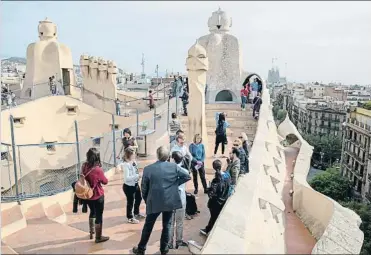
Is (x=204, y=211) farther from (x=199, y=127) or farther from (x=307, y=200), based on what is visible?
(x=199, y=127)

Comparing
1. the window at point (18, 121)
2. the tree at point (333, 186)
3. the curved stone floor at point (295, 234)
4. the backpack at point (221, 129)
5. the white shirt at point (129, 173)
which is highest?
the backpack at point (221, 129)

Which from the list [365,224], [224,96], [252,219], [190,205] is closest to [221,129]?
[190,205]

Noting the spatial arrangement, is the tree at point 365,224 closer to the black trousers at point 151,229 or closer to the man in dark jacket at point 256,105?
the man in dark jacket at point 256,105

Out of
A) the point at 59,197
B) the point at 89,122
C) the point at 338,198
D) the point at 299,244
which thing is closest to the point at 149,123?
the point at 89,122

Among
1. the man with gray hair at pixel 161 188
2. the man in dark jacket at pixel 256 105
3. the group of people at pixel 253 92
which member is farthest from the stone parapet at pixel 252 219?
the group of people at pixel 253 92

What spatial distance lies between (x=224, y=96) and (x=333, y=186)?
20.8 metres

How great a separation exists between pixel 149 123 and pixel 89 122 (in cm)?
529

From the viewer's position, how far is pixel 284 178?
8.31 m

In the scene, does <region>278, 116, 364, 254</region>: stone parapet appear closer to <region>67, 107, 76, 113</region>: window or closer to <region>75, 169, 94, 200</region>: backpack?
<region>75, 169, 94, 200</region>: backpack

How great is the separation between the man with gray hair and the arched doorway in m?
12.1

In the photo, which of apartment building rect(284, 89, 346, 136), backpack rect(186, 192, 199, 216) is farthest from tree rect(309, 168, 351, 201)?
backpack rect(186, 192, 199, 216)

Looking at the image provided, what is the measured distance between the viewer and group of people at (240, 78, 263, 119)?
14016 millimetres

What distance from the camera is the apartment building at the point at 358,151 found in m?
33.7

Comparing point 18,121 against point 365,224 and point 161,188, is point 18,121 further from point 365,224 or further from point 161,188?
point 365,224
